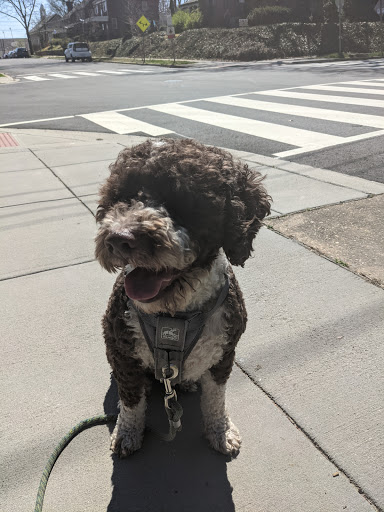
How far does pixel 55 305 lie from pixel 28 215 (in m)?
2.01

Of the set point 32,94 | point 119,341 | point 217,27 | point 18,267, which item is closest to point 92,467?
point 119,341

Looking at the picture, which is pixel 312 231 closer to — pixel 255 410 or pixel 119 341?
pixel 255 410

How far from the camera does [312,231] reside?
4352 mm

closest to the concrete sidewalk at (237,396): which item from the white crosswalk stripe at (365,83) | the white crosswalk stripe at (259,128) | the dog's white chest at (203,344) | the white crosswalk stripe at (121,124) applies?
the dog's white chest at (203,344)

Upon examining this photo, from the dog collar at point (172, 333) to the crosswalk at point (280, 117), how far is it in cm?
529

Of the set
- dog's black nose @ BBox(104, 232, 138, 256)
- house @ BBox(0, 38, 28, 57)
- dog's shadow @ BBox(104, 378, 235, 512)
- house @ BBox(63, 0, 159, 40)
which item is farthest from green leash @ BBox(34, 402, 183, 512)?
house @ BBox(0, 38, 28, 57)

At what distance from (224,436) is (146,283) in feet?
3.23

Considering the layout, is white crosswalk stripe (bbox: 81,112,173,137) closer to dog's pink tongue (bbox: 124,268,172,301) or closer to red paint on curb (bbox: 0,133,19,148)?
red paint on curb (bbox: 0,133,19,148)

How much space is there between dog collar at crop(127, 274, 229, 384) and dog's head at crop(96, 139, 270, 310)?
0.67 ft

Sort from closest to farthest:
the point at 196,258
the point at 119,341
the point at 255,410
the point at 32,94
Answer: the point at 196,258 < the point at 119,341 < the point at 255,410 < the point at 32,94

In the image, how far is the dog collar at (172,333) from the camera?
6.38 ft

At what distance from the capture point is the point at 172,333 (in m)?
1.94

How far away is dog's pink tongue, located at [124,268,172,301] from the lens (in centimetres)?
170

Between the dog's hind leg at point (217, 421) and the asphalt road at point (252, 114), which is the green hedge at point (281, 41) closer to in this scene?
the asphalt road at point (252, 114)
